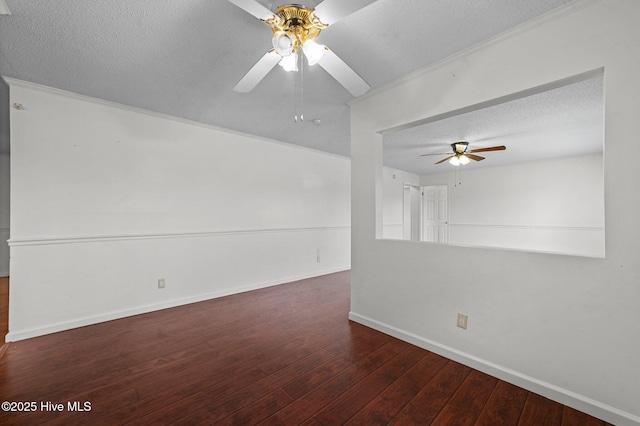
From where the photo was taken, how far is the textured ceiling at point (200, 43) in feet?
5.02

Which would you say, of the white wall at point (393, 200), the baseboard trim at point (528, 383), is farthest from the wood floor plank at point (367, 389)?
the white wall at point (393, 200)

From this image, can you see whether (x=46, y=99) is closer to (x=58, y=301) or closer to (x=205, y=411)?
(x=58, y=301)

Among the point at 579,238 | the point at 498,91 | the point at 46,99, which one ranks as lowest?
the point at 579,238

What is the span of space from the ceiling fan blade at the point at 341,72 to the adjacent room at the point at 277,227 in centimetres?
1

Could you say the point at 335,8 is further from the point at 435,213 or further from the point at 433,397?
the point at 435,213

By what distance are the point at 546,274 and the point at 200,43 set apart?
2806mm

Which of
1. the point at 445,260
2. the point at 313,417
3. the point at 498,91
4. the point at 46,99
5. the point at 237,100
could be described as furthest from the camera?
the point at 237,100

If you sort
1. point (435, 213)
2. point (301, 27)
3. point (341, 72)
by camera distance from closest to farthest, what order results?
point (301, 27)
point (341, 72)
point (435, 213)

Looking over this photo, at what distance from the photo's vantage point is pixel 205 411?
1.54 metres

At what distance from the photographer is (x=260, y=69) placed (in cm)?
166

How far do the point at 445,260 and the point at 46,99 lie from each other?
13.2 feet

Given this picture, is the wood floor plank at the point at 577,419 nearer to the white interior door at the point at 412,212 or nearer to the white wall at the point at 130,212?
the white wall at the point at 130,212

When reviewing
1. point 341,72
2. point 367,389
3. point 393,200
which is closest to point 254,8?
point 341,72

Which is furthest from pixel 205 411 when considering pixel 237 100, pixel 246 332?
pixel 237 100
